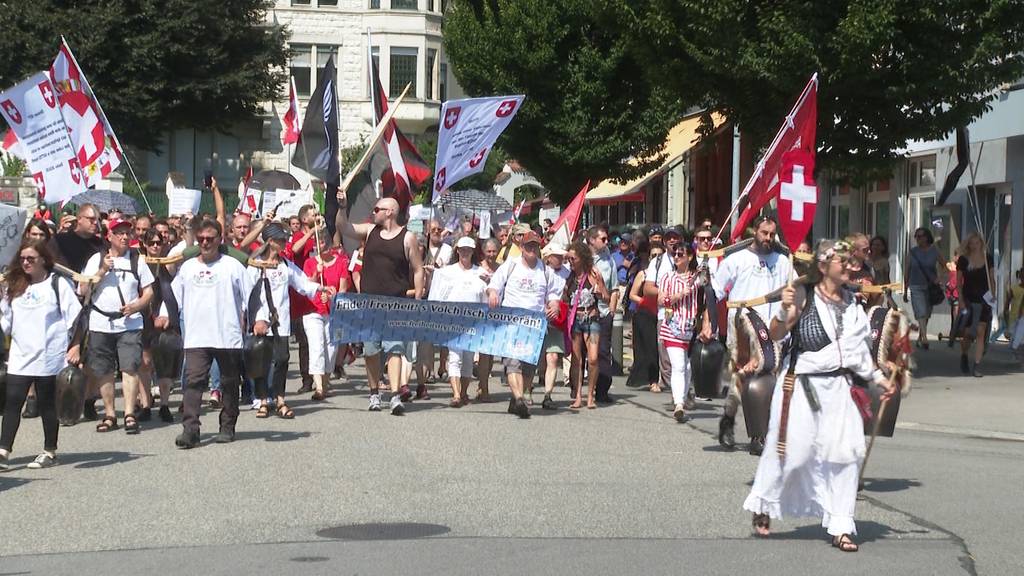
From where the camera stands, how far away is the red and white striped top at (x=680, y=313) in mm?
13969

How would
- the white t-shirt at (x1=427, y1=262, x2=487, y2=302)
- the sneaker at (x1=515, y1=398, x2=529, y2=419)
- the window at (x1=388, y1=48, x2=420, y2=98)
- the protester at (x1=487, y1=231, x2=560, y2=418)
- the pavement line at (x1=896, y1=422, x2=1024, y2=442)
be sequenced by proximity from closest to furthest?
the pavement line at (x1=896, y1=422, x2=1024, y2=442) < the sneaker at (x1=515, y1=398, x2=529, y2=419) < the protester at (x1=487, y1=231, x2=560, y2=418) < the white t-shirt at (x1=427, y1=262, x2=487, y2=302) < the window at (x1=388, y1=48, x2=420, y2=98)

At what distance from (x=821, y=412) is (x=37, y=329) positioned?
18.2 ft

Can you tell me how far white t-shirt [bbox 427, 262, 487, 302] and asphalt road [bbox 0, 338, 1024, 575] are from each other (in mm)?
1692

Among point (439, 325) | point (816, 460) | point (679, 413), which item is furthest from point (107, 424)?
point (816, 460)

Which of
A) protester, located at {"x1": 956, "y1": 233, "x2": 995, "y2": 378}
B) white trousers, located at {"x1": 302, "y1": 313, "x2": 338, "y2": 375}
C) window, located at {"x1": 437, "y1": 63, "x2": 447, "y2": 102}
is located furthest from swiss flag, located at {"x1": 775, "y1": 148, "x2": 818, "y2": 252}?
window, located at {"x1": 437, "y1": 63, "x2": 447, "y2": 102}

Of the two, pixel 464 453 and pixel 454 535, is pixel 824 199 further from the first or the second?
pixel 454 535

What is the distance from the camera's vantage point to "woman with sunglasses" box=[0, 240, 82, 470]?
11.1m

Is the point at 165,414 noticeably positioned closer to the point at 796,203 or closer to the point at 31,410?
the point at 31,410

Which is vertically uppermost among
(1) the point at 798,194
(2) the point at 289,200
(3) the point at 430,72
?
(3) the point at 430,72

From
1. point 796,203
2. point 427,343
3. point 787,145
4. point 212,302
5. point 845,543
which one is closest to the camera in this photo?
point 845,543

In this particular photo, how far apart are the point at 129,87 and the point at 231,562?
4412 centimetres

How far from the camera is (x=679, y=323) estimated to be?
45.9 ft

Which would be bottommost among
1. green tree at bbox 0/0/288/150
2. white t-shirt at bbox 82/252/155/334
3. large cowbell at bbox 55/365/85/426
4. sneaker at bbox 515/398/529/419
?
sneaker at bbox 515/398/529/419

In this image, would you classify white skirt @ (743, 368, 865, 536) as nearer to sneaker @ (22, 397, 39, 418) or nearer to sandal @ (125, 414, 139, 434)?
sandal @ (125, 414, 139, 434)
